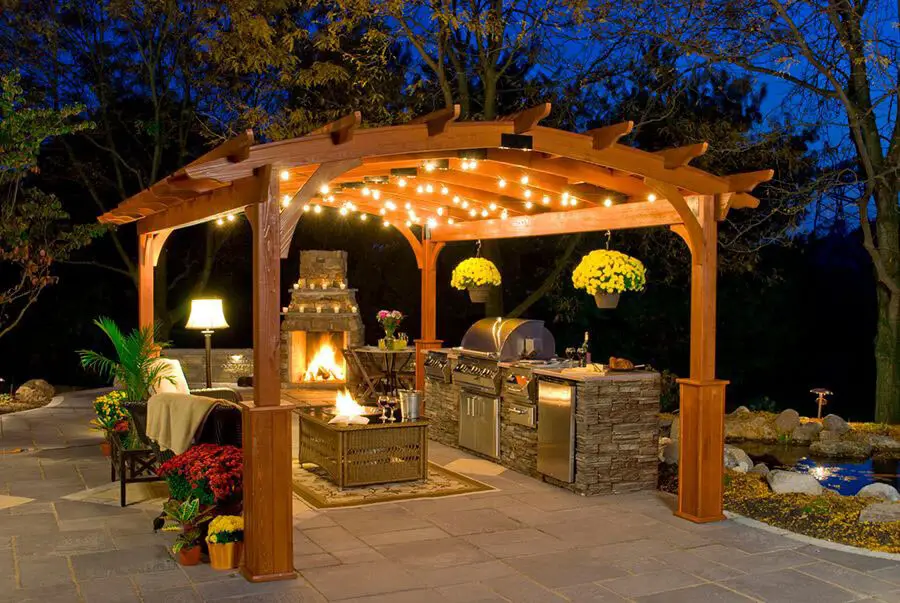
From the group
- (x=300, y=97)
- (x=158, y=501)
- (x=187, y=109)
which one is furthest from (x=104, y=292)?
(x=158, y=501)

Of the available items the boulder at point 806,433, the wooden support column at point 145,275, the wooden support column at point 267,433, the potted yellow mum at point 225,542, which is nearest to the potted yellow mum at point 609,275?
the wooden support column at point 267,433

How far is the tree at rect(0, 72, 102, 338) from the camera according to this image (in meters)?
10.6

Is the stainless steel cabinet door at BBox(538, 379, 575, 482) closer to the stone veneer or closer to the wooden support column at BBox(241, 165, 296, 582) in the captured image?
the stone veneer

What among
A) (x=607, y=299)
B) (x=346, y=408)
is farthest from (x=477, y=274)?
(x=346, y=408)

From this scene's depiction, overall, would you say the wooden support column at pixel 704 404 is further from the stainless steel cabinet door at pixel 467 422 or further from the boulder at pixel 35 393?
the boulder at pixel 35 393

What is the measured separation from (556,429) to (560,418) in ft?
0.38

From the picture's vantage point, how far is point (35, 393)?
1164 centimetres

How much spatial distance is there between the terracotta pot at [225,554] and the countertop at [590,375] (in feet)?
9.58

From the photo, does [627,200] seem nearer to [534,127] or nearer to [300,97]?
[534,127]

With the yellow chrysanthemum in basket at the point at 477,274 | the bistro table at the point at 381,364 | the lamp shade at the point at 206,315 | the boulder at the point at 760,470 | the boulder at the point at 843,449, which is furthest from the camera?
the bistro table at the point at 381,364

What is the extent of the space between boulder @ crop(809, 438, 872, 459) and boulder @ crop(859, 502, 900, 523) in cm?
340

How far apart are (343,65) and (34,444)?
7.26 m

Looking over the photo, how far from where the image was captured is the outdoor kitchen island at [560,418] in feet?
22.2

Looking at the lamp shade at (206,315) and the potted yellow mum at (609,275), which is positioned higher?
the potted yellow mum at (609,275)
